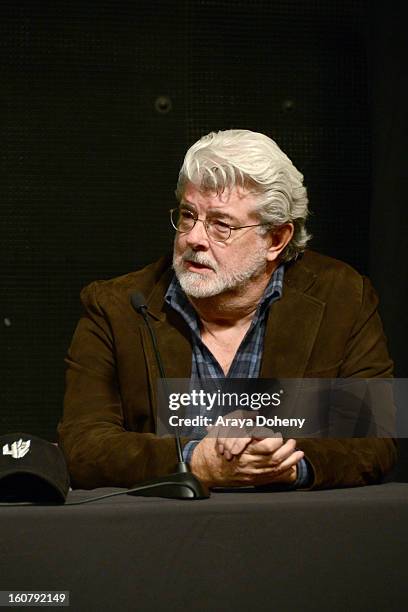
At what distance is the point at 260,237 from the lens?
2.50 m

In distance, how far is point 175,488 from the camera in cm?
163

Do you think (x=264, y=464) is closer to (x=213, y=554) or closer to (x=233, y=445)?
(x=233, y=445)

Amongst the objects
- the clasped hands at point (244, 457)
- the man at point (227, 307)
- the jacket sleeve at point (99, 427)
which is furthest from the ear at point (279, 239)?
the clasped hands at point (244, 457)

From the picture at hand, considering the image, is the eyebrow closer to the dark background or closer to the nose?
the nose

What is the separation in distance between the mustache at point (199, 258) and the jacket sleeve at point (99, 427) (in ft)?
0.84

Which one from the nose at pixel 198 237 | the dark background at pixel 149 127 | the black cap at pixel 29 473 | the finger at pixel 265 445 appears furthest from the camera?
the dark background at pixel 149 127

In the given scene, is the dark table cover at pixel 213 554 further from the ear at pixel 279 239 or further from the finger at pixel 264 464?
the ear at pixel 279 239

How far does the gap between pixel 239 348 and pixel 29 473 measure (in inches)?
39.1

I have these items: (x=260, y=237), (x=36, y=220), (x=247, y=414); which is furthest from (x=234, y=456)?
(x=36, y=220)

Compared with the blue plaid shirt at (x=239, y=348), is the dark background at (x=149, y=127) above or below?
above

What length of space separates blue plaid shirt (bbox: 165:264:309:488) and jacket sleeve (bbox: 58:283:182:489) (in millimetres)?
179

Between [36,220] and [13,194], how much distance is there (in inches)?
4.1

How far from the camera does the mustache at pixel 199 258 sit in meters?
2.40

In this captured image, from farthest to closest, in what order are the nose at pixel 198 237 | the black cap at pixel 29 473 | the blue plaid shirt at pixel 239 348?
1. the blue plaid shirt at pixel 239 348
2. the nose at pixel 198 237
3. the black cap at pixel 29 473
